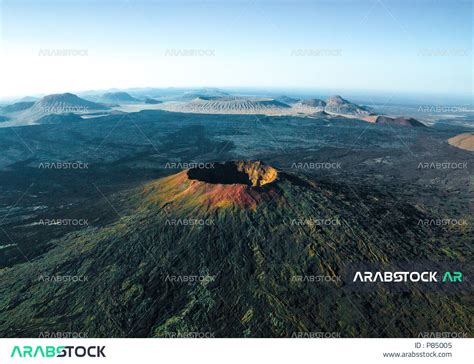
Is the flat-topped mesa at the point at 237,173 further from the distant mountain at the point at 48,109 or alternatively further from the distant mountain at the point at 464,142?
the distant mountain at the point at 48,109

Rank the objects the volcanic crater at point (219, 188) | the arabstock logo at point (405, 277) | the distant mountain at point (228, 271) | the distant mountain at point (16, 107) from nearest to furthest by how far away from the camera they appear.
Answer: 1. the distant mountain at point (228, 271)
2. the arabstock logo at point (405, 277)
3. the volcanic crater at point (219, 188)
4. the distant mountain at point (16, 107)

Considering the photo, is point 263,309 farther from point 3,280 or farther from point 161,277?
point 3,280

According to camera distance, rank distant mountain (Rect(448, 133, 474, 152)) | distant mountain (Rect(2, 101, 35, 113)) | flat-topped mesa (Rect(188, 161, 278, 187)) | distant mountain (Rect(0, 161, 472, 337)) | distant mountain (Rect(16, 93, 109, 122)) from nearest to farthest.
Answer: distant mountain (Rect(0, 161, 472, 337)) < flat-topped mesa (Rect(188, 161, 278, 187)) < distant mountain (Rect(448, 133, 474, 152)) < distant mountain (Rect(16, 93, 109, 122)) < distant mountain (Rect(2, 101, 35, 113))

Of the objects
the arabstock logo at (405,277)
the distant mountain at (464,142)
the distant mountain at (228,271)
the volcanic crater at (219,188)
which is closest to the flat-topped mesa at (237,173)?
the volcanic crater at (219,188)

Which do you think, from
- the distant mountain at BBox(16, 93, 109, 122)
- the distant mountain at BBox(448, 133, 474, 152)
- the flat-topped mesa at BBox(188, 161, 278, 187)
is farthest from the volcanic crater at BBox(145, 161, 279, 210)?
the distant mountain at BBox(16, 93, 109, 122)

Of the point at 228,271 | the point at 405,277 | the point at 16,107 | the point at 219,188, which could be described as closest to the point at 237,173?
the point at 219,188

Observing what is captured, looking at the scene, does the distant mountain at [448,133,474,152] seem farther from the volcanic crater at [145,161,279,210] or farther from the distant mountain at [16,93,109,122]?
the distant mountain at [16,93,109,122]
